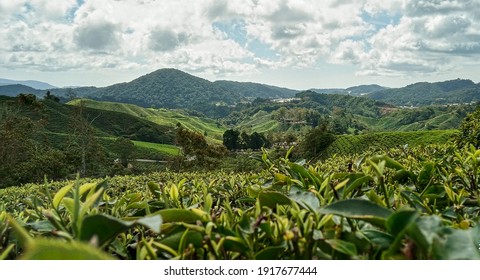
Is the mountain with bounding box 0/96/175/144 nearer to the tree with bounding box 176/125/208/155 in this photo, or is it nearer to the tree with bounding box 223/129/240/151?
the tree with bounding box 223/129/240/151

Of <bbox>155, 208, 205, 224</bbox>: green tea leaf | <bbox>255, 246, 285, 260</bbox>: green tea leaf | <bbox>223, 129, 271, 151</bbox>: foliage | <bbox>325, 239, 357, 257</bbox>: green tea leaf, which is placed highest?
<bbox>155, 208, 205, 224</bbox>: green tea leaf

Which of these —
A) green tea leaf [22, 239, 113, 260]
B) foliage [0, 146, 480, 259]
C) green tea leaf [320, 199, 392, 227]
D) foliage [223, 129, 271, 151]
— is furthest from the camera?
foliage [223, 129, 271, 151]

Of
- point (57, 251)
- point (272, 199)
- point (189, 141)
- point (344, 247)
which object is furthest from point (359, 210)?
point (189, 141)

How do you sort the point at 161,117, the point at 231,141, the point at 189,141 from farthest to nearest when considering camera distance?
the point at 161,117
the point at 231,141
the point at 189,141

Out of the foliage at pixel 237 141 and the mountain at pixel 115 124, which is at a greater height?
the mountain at pixel 115 124

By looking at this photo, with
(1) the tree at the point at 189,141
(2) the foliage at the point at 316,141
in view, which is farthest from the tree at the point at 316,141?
Answer: (1) the tree at the point at 189,141

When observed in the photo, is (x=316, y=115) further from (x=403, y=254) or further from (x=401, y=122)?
(x=403, y=254)

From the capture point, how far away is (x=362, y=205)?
2.60 ft

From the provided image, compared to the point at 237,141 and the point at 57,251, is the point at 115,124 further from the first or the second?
the point at 57,251

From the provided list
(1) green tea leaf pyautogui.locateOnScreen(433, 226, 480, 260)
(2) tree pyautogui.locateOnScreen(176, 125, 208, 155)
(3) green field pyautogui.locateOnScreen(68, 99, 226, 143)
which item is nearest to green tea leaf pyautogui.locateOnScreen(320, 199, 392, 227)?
(1) green tea leaf pyautogui.locateOnScreen(433, 226, 480, 260)

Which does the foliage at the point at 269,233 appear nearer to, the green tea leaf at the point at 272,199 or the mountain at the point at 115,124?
the green tea leaf at the point at 272,199

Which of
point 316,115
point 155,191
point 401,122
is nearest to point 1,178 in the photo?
point 155,191

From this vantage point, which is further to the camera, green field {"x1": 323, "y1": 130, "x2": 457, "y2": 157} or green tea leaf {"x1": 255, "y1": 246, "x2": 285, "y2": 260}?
green field {"x1": 323, "y1": 130, "x2": 457, "y2": 157}
